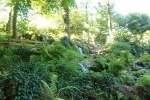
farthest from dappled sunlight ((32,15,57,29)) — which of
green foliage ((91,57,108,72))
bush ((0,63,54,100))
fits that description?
bush ((0,63,54,100))

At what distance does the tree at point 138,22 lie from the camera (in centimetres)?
2636

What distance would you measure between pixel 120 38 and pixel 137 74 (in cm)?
885

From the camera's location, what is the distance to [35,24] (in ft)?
58.3

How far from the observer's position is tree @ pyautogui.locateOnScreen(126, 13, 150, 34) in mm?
26356

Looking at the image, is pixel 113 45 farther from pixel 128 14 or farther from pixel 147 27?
pixel 128 14

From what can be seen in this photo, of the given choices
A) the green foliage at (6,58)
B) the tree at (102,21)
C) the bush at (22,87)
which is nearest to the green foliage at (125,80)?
the bush at (22,87)

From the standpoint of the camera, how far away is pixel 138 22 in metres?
27.0

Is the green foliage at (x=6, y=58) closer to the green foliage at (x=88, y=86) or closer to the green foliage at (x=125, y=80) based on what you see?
the green foliage at (x=88, y=86)

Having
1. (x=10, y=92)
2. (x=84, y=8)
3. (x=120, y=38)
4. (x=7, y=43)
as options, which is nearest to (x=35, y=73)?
(x=10, y=92)

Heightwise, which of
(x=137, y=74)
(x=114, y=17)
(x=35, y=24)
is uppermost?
(x=114, y=17)

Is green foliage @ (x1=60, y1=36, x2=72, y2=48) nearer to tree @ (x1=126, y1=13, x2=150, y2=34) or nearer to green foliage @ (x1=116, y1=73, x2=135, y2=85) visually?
green foliage @ (x1=116, y1=73, x2=135, y2=85)

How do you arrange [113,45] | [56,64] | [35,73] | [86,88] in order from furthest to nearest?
[113,45] < [56,64] < [86,88] < [35,73]

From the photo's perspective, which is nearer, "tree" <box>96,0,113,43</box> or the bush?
the bush

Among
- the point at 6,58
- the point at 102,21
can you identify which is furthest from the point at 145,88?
the point at 102,21
